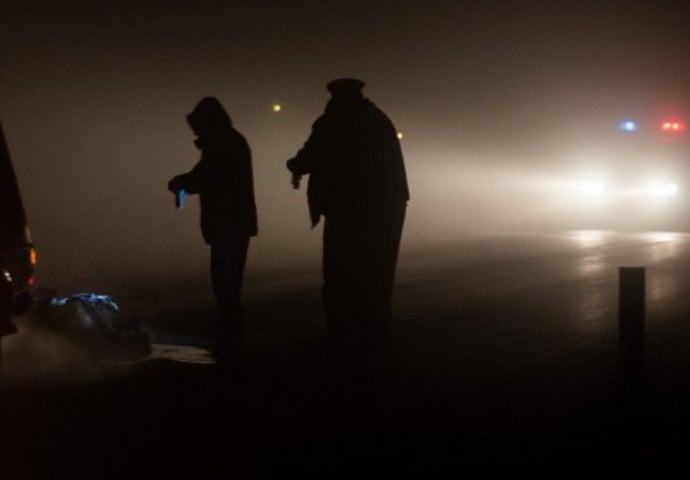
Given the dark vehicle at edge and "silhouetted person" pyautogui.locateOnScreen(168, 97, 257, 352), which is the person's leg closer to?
"silhouetted person" pyautogui.locateOnScreen(168, 97, 257, 352)

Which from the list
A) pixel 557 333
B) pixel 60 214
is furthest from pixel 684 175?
pixel 557 333

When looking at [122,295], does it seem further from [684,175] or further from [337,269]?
[684,175]

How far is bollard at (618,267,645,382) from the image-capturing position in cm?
709

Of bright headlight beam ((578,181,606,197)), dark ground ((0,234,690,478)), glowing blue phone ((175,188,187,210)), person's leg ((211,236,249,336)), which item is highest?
glowing blue phone ((175,188,187,210))

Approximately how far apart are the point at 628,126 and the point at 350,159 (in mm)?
32370

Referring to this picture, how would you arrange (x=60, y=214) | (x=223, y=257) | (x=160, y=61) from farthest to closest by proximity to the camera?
(x=160, y=61), (x=60, y=214), (x=223, y=257)

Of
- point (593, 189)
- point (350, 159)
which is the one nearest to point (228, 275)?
point (350, 159)

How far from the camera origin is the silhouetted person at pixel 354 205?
23.6 ft

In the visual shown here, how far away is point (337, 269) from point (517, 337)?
297cm

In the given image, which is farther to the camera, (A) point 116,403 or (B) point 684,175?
(B) point 684,175

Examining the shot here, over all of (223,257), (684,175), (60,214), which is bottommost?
(684,175)

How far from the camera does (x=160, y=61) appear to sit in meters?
30.4

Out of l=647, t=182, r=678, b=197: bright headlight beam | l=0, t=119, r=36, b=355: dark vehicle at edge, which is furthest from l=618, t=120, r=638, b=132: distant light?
l=0, t=119, r=36, b=355: dark vehicle at edge

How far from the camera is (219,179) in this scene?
8781 millimetres
